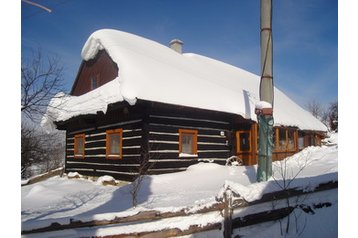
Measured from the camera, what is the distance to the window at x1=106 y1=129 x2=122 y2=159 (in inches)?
341

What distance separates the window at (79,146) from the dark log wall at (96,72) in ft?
4.82

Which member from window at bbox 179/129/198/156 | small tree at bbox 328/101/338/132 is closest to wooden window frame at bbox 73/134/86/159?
window at bbox 179/129/198/156

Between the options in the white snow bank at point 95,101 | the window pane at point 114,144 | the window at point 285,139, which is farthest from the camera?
the window at point 285,139

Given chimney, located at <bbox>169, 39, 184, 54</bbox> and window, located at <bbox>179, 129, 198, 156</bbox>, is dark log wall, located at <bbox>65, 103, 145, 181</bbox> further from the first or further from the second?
chimney, located at <bbox>169, 39, 184, 54</bbox>

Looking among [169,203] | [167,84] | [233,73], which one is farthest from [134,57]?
[233,73]

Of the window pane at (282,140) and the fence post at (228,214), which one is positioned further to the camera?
the window pane at (282,140)

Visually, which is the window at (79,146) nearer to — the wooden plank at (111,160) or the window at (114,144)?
the wooden plank at (111,160)

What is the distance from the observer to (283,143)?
1158 cm

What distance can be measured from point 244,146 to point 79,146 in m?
5.31

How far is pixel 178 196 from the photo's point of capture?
A: 5672 millimetres

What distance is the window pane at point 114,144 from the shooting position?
28.8 ft

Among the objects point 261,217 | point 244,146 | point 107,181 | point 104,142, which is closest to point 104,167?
point 104,142

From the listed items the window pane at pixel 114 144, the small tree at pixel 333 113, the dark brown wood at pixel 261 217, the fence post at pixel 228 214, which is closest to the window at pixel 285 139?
the window pane at pixel 114 144

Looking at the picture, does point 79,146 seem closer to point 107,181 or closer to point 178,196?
point 107,181
